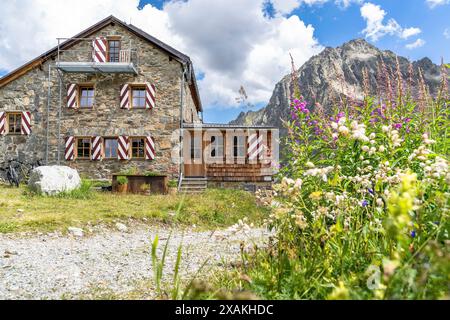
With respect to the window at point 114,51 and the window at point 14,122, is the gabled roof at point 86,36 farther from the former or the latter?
the window at point 14,122

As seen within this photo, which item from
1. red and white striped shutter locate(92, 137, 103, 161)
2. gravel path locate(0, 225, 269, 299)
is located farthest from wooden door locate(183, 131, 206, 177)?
gravel path locate(0, 225, 269, 299)

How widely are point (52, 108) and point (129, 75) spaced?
14.6ft

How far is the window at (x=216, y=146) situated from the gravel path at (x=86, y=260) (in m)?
11.7

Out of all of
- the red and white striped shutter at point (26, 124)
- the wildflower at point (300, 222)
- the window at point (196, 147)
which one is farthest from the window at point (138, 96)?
the wildflower at point (300, 222)

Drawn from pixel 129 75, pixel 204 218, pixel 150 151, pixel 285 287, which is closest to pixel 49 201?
pixel 204 218

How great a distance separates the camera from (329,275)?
204cm

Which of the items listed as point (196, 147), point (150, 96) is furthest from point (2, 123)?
point (196, 147)

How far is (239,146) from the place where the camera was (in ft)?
59.1

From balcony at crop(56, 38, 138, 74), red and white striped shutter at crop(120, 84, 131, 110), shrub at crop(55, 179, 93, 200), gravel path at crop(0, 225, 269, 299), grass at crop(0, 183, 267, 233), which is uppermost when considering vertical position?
balcony at crop(56, 38, 138, 74)

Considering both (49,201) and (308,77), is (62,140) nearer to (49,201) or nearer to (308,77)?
(49,201)

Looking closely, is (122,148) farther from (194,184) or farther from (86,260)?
(86,260)

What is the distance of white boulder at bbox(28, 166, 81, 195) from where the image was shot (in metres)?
10.0

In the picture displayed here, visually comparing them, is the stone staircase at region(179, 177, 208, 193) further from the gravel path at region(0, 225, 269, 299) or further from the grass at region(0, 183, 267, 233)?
the gravel path at region(0, 225, 269, 299)

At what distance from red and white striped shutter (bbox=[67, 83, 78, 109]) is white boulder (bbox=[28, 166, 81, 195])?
6957mm
